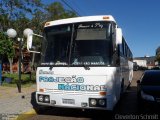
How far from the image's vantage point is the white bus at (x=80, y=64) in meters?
10.4

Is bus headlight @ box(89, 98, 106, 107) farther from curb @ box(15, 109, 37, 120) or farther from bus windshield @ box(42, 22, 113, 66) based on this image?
curb @ box(15, 109, 37, 120)

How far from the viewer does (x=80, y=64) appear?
1059 centimetres

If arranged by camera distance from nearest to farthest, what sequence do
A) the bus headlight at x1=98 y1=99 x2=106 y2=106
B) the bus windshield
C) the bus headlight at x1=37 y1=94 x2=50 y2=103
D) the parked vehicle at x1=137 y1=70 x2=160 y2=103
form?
1. the bus headlight at x1=98 y1=99 x2=106 y2=106
2. the bus windshield
3. the bus headlight at x1=37 y1=94 x2=50 y2=103
4. the parked vehicle at x1=137 y1=70 x2=160 y2=103

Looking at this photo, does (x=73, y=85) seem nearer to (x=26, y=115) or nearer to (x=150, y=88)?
(x=26, y=115)

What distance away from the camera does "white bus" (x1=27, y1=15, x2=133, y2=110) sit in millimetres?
10359

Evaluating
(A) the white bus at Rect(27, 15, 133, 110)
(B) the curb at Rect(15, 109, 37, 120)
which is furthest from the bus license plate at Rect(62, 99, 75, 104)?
(B) the curb at Rect(15, 109, 37, 120)

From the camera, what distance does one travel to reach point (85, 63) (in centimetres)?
1057

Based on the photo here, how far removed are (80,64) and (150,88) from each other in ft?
10.3

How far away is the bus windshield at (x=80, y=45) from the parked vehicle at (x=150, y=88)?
2344 mm

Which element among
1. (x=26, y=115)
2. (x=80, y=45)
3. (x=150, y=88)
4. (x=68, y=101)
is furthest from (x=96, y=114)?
(x=80, y=45)

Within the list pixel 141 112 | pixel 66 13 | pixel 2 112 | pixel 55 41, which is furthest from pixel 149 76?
pixel 66 13

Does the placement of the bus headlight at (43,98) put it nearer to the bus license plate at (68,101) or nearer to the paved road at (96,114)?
the bus license plate at (68,101)

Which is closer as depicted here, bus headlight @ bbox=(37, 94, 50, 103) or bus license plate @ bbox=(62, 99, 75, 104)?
bus license plate @ bbox=(62, 99, 75, 104)

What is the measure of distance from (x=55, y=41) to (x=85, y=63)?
1354mm
